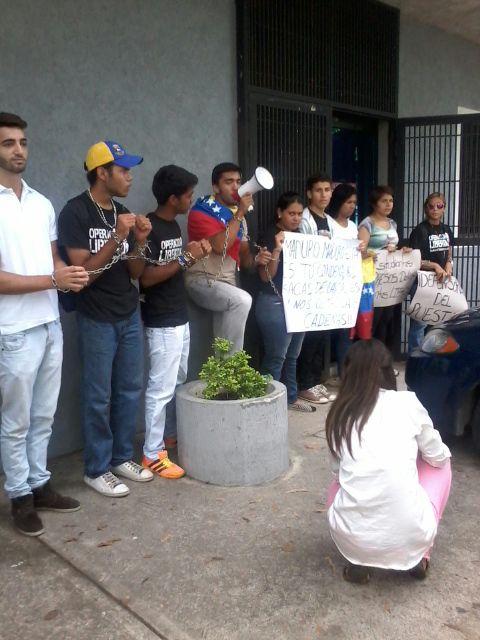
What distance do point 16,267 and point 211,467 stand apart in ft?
5.62

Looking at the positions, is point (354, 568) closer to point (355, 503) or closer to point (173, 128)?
point (355, 503)

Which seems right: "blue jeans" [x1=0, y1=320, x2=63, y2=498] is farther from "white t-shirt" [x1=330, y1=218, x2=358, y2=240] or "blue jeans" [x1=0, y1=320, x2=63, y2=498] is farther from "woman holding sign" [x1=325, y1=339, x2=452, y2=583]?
"white t-shirt" [x1=330, y1=218, x2=358, y2=240]

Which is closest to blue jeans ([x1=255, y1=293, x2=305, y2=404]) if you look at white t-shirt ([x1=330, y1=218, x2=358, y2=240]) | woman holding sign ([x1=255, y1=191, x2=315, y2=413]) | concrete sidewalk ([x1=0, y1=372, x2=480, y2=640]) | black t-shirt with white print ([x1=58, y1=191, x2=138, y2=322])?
woman holding sign ([x1=255, y1=191, x2=315, y2=413])

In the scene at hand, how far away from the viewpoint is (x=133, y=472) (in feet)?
13.4

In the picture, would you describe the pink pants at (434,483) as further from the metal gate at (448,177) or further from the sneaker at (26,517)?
the metal gate at (448,177)

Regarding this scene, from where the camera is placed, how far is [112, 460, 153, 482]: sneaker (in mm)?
4070

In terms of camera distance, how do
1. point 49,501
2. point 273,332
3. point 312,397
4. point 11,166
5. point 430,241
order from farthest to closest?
point 430,241, point 312,397, point 273,332, point 49,501, point 11,166

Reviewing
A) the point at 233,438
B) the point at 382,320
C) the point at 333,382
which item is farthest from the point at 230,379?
the point at 382,320

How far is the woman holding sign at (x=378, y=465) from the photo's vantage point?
270cm

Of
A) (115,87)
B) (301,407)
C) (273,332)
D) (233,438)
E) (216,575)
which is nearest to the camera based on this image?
(216,575)

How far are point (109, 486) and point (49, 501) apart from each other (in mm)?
374

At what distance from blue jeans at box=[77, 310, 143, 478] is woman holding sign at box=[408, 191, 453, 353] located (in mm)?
3260

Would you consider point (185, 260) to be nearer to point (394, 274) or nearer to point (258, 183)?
point (258, 183)

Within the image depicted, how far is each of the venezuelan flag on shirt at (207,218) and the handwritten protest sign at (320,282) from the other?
2.14 feet
